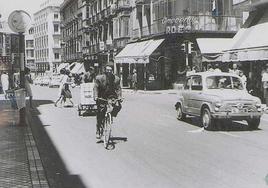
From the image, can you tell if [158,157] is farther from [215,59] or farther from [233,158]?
[215,59]

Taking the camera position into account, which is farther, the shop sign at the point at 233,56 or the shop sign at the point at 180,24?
the shop sign at the point at 180,24

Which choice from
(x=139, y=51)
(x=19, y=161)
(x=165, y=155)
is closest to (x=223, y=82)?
(x=165, y=155)

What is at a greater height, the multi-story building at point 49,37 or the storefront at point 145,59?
the multi-story building at point 49,37

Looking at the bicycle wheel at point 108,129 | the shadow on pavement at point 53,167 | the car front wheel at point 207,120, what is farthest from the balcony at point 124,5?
the bicycle wheel at point 108,129

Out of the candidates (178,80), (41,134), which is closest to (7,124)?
(41,134)

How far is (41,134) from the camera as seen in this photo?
13156 millimetres

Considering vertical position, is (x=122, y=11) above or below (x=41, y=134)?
above

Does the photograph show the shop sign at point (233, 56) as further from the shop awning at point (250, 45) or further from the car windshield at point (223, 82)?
the car windshield at point (223, 82)

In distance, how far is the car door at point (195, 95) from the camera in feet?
45.3

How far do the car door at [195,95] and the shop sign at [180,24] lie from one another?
21330 mm

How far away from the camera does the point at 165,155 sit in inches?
375

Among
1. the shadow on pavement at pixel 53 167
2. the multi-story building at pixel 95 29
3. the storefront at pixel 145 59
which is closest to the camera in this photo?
the shadow on pavement at pixel 53 167

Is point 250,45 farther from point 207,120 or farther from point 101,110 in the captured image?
point 101,110

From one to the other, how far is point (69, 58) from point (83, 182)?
73.8 metres
